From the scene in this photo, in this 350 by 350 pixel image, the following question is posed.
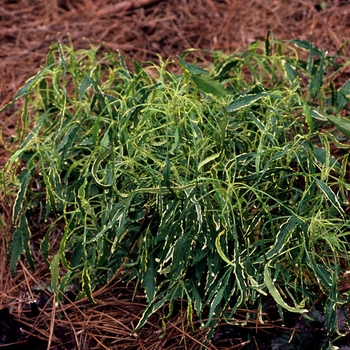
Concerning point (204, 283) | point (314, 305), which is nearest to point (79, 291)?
point (204, 283)

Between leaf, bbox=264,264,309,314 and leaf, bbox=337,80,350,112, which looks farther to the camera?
leaf, bbox=337,80,350,112

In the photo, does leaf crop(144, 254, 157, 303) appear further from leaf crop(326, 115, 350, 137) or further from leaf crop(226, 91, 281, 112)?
leaf crop(326, 115, 350, 137)

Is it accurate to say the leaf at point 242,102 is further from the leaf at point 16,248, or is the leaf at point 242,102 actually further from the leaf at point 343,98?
the leaf at point 16,248

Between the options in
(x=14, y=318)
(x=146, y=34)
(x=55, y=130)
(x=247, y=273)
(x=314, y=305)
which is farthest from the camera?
(x=146, y=34)

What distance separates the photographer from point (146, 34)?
10.2 feet

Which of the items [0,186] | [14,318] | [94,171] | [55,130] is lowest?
[14,318]

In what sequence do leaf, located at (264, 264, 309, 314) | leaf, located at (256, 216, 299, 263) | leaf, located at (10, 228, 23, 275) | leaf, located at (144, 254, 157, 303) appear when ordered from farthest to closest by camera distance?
leaf, located at (10, 228, 23, 275), leaf, located at (144, 254, 157, 303), leaf, located at (256, 216, 299, 263), leaf, located at (264, 264, 309, 314)

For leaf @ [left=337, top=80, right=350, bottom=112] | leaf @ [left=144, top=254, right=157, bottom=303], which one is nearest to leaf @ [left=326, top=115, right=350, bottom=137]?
leaf @ [left=337, top=80, right=350, bottom=112]

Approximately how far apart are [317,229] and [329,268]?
116mm

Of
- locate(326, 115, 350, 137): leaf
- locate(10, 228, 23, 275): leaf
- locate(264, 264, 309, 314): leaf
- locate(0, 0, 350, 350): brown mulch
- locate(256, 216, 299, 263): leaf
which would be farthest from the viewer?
locate(0, 0, 350, 350): brown mulch

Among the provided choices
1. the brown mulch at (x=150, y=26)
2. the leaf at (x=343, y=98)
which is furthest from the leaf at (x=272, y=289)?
the brown mulch at (x=150, y=26)

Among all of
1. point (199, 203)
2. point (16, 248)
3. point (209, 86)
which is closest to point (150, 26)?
point (209, 86)

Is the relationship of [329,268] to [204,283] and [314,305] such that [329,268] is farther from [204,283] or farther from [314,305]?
[204,283]

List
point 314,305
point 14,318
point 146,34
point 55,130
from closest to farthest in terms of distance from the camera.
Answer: point 314,305 → point 14,318 → point 55,130 → point 146,34
